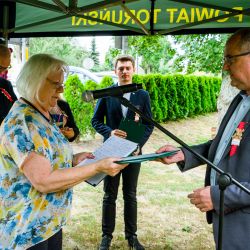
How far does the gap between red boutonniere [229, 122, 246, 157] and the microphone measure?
20.8 inches

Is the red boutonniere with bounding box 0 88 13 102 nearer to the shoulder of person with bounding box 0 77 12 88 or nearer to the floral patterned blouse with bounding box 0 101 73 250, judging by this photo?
the shoulder of person with bounding box 0 77 12 88

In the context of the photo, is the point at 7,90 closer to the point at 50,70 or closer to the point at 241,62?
the point at 50,70

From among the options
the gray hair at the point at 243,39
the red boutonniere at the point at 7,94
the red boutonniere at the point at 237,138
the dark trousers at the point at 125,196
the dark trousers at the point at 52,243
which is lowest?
the dark trousers at the point at 125,196

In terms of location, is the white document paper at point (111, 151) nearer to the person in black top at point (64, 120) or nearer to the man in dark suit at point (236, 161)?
the man in dark suit at point (236, 161)

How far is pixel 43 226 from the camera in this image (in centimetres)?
178

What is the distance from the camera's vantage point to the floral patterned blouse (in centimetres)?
166

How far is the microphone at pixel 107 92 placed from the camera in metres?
1.39

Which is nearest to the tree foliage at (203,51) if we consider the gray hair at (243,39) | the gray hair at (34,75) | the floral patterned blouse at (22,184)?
the gray hair at (243,39)

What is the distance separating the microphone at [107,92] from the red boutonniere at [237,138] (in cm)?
53

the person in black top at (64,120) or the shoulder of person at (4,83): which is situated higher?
the shoulder of person at (4,83)

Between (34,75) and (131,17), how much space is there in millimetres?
1624

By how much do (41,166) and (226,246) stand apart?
91cm

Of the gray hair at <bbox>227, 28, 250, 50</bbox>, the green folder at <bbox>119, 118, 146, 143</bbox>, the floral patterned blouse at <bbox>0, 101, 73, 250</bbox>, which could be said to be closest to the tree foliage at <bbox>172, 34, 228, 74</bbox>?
the green folder at <bbox>119, 118, 146, 143</bbox>

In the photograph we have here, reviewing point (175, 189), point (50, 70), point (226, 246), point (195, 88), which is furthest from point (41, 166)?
point (195, 88)
